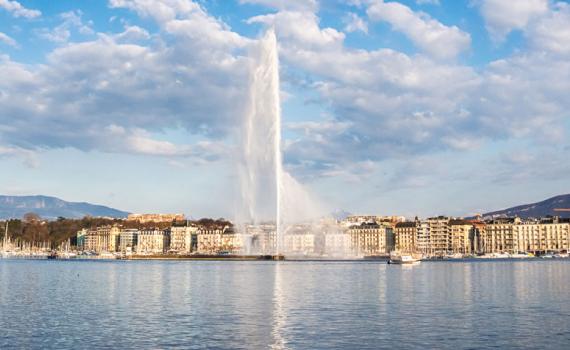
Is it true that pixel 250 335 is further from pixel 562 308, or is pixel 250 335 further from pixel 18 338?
pixel 562 308

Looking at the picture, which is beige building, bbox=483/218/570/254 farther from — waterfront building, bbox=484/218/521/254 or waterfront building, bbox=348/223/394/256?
waterfront building, bbox=348/223/394/256

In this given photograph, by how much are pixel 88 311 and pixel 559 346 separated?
21730mm

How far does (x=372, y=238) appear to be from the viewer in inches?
7333

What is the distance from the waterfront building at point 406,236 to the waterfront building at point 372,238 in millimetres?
1724

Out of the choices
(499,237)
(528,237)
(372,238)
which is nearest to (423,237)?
(372,238)

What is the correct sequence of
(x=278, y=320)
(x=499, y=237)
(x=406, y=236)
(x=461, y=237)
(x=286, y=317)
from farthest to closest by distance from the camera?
(x=461, y=237)
(x=406, y=236)
(x=499, y=237)
(x=286, y=317)
(x=278, y=320)

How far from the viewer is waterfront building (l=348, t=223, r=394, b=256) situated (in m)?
184

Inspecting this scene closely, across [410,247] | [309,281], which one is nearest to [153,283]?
[309,281]

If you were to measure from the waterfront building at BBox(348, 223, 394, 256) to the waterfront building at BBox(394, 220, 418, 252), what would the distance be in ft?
5.66

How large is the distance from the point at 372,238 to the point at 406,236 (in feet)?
32.7

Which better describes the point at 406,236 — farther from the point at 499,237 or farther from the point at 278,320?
the point at 278,320

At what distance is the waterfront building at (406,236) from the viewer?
18725cm

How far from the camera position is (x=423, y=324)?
2878cm

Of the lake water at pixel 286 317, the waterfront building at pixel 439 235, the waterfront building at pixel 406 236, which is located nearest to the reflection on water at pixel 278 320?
the lake water at pixel 286 317
